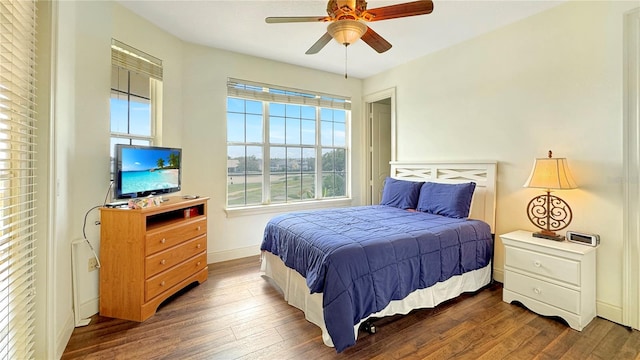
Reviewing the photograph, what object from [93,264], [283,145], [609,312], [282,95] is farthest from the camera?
[283,145]

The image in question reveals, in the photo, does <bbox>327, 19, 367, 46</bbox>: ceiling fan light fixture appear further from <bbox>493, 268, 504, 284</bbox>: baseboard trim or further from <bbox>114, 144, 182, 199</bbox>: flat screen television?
<bbox>493, 268, 504, 284</bbox>: baseboard trim

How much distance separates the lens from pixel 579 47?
94.9 inches

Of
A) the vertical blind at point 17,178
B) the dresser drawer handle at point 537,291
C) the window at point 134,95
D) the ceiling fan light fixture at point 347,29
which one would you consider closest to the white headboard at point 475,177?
the dresser drawer handle at point 537,291

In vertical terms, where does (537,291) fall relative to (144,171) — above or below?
below

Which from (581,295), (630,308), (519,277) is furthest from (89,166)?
(630,308)

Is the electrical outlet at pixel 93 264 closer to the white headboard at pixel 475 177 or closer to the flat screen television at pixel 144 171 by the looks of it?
the flat screen television at pixel 144 171

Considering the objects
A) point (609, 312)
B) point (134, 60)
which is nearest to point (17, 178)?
point (134, 60)

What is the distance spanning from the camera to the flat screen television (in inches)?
91.4

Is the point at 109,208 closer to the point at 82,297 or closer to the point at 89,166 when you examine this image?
the point at 89,166

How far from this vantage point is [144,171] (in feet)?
8.36

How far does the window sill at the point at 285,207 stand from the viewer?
3708mm

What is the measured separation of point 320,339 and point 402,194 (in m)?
2.10

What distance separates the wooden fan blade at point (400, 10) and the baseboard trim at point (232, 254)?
10.2ft

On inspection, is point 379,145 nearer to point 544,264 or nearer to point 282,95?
point 282,95
